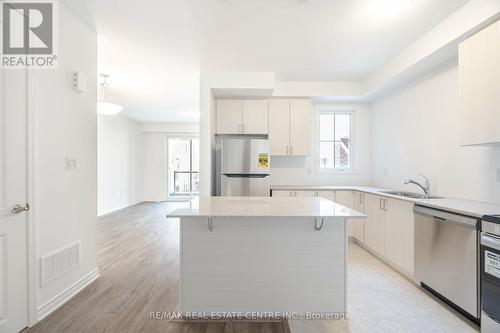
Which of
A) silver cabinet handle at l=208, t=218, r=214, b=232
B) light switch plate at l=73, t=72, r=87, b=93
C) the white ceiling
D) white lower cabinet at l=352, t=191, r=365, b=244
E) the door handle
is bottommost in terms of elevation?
white lower cabinet at l=352, t=191, r=365, b=244

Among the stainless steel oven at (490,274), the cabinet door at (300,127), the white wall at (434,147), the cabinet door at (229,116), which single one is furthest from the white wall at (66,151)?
the white wall at (434,147)

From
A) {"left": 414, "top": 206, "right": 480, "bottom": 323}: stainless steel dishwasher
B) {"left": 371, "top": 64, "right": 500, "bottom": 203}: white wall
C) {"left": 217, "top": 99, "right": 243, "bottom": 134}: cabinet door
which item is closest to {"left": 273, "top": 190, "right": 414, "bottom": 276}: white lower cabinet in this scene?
{"left": 414, "top": 206, "right": 480, "bottom": 323}: stainless steel dishwasher

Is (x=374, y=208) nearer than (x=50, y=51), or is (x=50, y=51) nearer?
(x=50, y=51)

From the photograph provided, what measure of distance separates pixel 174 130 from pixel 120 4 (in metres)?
6.21

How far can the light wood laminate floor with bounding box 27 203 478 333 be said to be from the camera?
1.92 meters

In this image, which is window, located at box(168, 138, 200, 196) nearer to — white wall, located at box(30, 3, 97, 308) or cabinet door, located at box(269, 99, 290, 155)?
cabinet door, located at box(269, 99, 290, 155)

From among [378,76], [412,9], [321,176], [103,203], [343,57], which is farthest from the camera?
[103,203]

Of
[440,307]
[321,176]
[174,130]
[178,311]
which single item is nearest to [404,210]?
[440,307]

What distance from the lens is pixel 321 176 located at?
468cm

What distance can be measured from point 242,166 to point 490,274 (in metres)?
2.98

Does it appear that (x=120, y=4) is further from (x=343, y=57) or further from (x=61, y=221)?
(x=343, y=57)

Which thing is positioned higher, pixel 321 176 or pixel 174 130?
pixel 174 130

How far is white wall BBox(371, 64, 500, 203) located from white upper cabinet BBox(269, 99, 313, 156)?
1.33 m

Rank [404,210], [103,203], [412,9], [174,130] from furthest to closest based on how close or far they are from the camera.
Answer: [174,130], [103,203], [404,210], [412,9]
